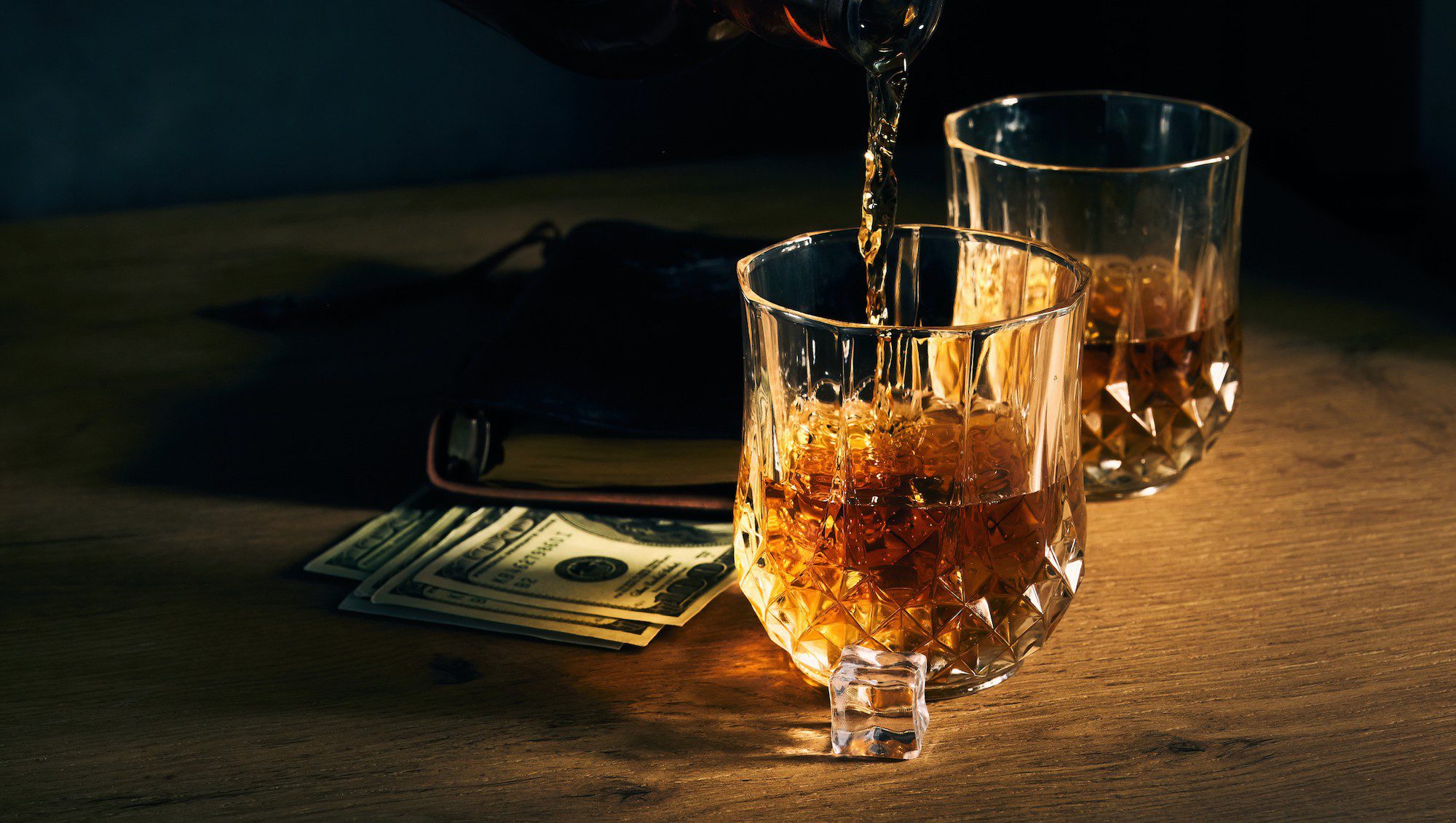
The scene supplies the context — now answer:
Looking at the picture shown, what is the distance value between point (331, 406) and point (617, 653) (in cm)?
50

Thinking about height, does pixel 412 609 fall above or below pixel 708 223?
below

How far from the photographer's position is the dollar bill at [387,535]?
0.94 metres

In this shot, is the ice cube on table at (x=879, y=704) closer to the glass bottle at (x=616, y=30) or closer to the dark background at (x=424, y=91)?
the glass bottle at (x=616, y=30)

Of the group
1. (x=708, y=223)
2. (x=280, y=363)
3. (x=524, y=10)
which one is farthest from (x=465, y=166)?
(x=524, y=10)

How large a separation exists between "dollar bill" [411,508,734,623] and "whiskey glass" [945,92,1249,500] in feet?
0.96

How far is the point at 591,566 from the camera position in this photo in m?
0.94

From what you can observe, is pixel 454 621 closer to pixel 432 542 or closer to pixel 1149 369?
pixel 432 542

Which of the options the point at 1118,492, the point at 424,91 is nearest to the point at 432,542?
the point at 1118,492

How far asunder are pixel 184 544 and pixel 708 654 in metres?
0.41

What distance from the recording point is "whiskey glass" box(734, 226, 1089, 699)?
0.72 meters

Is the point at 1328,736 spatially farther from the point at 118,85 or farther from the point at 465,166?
the point at 118,85

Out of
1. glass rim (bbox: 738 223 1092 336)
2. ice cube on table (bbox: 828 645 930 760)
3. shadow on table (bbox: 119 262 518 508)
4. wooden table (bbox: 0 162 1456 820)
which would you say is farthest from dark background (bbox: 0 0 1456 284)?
ice cube on table (bbox: 828 645 930 760)

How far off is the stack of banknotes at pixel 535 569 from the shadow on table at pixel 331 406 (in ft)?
0.27

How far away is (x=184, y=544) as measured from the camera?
3.22 ft
